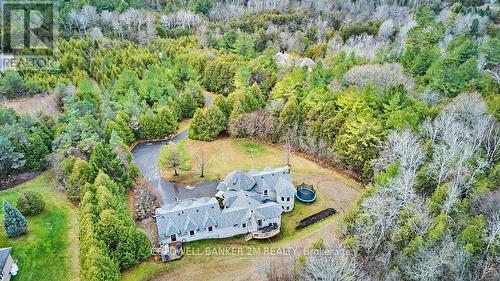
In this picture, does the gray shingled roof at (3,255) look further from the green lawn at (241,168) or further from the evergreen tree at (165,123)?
the evergreen tree at (165,123)

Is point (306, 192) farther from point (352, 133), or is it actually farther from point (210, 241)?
point (210, 241)

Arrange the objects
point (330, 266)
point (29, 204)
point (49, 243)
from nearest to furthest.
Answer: point (330, 266) → point (49, 243) → point (29, 204)

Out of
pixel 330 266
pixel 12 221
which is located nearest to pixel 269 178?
pixel 330 266

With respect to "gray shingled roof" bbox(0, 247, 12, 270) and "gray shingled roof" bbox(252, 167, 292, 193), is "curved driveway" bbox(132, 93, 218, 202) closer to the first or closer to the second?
"gray shingled roof" bbox(252, 167, 292, 193)

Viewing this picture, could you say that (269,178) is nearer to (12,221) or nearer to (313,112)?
(313,112)

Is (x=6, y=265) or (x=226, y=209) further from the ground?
(x=226, y=209)

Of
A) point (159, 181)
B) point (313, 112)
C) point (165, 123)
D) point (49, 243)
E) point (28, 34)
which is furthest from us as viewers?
point (28, 34)

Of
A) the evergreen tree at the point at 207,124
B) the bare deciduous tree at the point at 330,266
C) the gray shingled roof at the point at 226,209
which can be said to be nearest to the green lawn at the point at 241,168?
the evergreen tree at the point at 207,124
